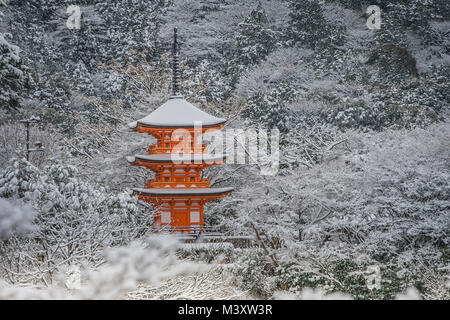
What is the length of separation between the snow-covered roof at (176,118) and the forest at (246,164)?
2.31 meters

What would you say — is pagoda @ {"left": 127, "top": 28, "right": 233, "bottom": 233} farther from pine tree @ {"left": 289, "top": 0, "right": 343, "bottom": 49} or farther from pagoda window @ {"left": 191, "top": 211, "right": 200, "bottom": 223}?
pine tree @ {"left": 289, "top": 0, "right": 343, "bottom": 49}

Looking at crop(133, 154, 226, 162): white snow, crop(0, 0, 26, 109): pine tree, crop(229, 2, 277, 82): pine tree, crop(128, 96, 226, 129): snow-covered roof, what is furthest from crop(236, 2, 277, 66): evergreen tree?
crop(0, 0, 26, 109): pine tree

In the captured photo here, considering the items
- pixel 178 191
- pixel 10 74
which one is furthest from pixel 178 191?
pixel 10 74

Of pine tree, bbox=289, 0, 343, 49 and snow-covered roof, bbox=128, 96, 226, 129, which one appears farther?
pine tree, bbox=289, 0, 343, 49

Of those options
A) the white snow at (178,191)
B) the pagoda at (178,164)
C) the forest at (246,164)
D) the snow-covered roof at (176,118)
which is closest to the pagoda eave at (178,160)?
the pagoda at (178,164)

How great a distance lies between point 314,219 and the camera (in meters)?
17.5

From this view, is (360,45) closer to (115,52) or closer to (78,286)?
(115,52)

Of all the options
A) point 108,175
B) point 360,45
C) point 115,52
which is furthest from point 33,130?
point 360,45

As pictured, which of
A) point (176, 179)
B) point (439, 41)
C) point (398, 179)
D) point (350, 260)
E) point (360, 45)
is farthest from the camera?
point (360, 45)

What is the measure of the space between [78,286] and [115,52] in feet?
82.0

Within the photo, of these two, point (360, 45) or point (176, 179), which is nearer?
point (176, 179)

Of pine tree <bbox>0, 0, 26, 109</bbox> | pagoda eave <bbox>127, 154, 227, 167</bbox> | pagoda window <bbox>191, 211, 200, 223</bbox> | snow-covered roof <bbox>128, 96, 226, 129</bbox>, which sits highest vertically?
pine tree <bbox>0, 0, 26, 109</bbox>

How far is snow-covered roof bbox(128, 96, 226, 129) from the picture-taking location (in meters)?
19.1

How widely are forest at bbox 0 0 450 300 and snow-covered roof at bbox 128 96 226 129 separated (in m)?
2.31
